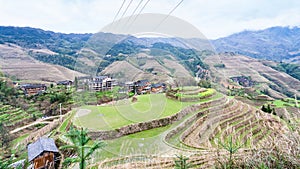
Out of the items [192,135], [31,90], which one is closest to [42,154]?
[192,135]

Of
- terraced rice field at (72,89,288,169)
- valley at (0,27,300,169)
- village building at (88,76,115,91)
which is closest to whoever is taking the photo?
valley at (0,27,300,169)

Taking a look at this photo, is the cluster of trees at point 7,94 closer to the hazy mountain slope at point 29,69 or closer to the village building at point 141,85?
the hazy mountain slope at point 29,69

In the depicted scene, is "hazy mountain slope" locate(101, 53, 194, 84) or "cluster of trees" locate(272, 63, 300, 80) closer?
"hazy mountain slope" locate(101, 53, 194, 84)

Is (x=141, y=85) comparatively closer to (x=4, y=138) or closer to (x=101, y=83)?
(x=101, y=83)

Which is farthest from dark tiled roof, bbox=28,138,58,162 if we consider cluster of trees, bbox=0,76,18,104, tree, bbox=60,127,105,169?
cluster of trees, bbox=0,76,18,104

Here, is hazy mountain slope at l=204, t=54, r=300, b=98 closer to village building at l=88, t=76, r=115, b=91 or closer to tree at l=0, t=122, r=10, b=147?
village building at l=88, t=76, r=115, b=91

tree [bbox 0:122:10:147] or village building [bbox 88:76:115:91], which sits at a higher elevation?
village building [bbox 88:76:115:91]

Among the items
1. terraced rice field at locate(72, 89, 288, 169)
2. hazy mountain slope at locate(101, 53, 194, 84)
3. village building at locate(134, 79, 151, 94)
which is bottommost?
terraced rice field at locate(72, 89, 288, 169)

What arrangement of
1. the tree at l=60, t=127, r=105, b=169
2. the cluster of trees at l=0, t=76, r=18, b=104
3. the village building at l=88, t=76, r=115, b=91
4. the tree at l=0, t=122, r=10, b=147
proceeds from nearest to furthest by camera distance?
the tree at l=60, t=127, r=105, b=169
the village building at l=88, t=76, r=115, b=91
the tree at l=0, t=122, r=10, b=147
the cluster of trees at l=0, t=76, r=18, b=104

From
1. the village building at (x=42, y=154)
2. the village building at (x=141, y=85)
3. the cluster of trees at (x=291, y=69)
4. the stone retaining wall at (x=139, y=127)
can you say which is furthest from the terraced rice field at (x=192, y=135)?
the cluster of trees at (x=291, y=69)
